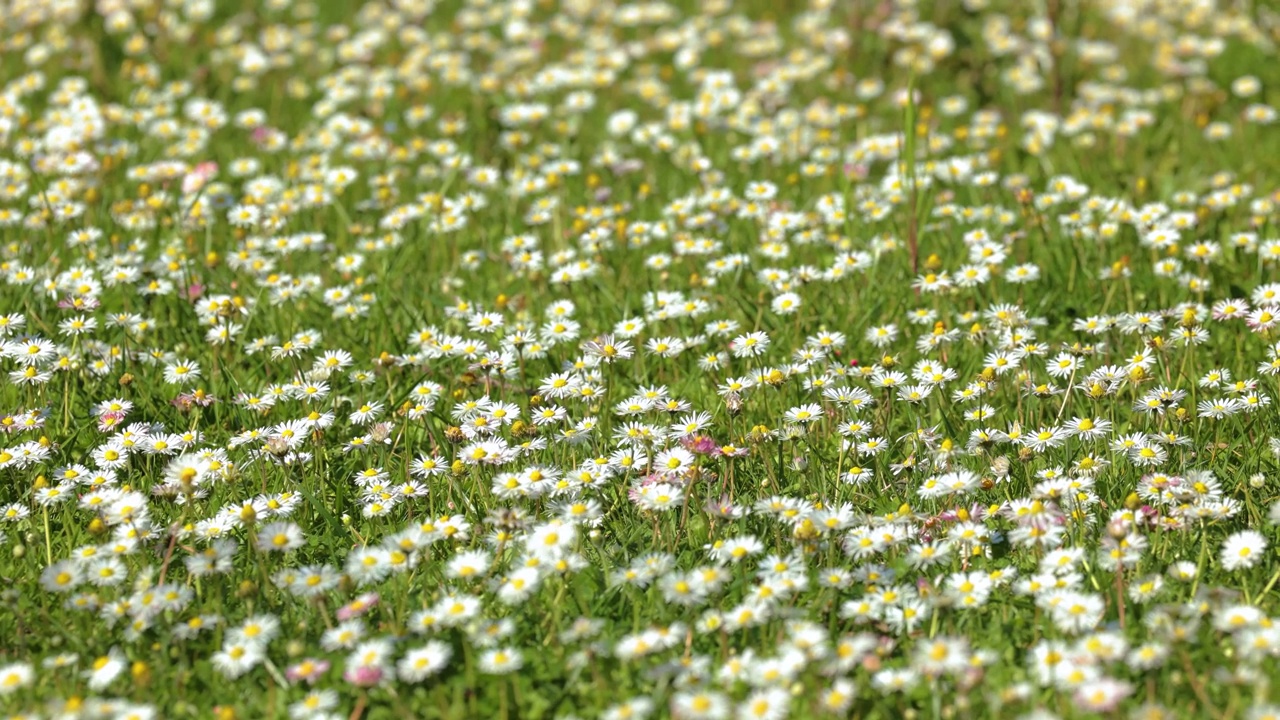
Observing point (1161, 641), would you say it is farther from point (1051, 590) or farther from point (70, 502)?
point (70, 502)

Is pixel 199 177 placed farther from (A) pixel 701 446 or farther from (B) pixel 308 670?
(B) pixel 308 670

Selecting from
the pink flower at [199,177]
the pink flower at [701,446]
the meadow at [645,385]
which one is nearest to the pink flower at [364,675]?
the meadow at [645,385]

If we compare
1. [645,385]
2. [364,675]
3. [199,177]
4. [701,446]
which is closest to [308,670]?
[364,675]

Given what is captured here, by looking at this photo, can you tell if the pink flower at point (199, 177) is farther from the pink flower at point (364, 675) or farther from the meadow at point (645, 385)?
the pink flower at point (364, 675)

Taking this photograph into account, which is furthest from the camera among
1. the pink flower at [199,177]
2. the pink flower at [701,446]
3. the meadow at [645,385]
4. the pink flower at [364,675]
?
the pink flower at [199,177]

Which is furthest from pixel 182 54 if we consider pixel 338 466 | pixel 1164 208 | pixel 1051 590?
pixel 1051 590

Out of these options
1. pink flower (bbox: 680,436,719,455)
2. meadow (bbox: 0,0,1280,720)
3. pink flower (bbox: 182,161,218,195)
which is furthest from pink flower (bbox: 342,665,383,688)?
pink flower (bbox: 182,161,218,195)

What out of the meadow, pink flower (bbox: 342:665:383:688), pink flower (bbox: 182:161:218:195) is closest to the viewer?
pink flower (bbox: 342:665:383:688)

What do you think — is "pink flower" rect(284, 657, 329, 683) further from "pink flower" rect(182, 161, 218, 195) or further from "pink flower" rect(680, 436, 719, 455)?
"pink flower" rect(182, 161, 218, 195)
